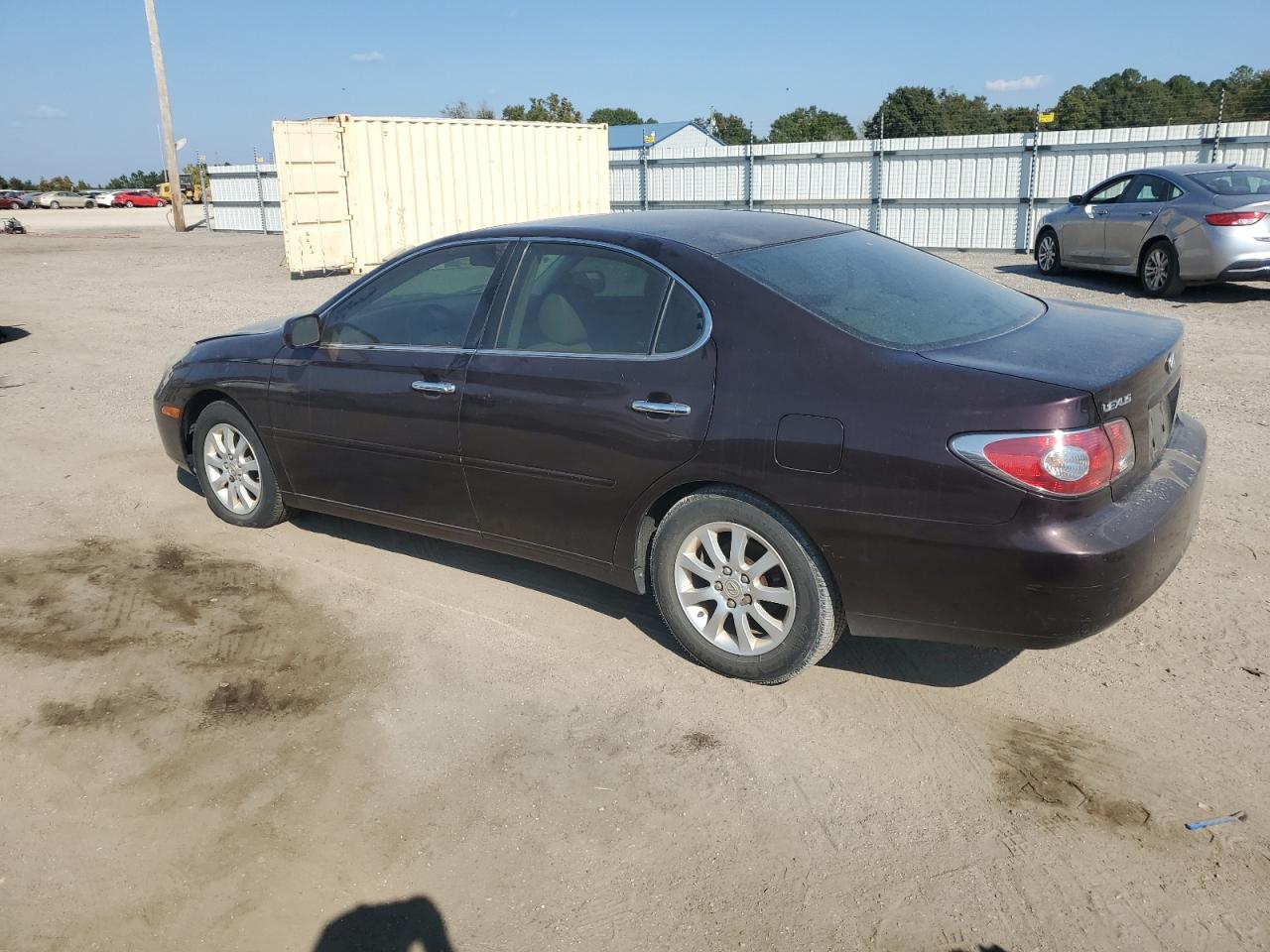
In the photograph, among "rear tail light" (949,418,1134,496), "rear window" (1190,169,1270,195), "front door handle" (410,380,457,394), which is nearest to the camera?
"rear tail light" (949,418,1134,496)

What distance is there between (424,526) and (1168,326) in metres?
3.24

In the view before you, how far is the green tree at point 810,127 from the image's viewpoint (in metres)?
55.2

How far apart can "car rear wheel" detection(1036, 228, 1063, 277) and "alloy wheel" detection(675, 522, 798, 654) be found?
498 inches

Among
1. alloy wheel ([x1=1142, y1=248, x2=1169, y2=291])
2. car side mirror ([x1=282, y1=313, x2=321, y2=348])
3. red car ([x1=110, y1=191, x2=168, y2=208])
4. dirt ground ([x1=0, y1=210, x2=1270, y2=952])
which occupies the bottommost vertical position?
dirt ground ([x1=0, y1=210, x2=1270, y2=952])

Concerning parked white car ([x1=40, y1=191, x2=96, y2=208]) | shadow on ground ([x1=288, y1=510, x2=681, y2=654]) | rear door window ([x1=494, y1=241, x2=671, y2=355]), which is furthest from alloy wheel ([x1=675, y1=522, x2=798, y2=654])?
parked white car ([x1=40, y1=191, x2=96, y2=208])

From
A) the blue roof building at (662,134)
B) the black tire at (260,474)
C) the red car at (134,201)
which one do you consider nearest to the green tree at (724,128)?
the blue roof building at (662,134)

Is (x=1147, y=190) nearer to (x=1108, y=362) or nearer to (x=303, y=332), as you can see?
(x=1108, y=362)

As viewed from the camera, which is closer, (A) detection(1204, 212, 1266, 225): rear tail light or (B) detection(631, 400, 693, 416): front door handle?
(B) detection(631, 400, 693, 416): front door handle

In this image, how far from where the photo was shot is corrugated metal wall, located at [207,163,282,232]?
104 ft

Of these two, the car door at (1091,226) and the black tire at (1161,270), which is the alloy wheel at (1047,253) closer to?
the car door at (1091,226)

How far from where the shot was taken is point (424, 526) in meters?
4.84

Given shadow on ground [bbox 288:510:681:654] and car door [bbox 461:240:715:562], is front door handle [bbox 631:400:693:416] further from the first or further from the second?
shadow on ground [bbox 288:510:681:654]

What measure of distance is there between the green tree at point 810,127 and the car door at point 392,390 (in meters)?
46.3

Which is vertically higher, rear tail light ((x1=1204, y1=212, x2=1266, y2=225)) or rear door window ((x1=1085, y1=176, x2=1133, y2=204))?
rear door window ((x1=1085, y1=176, x2=1133, y2=204))
